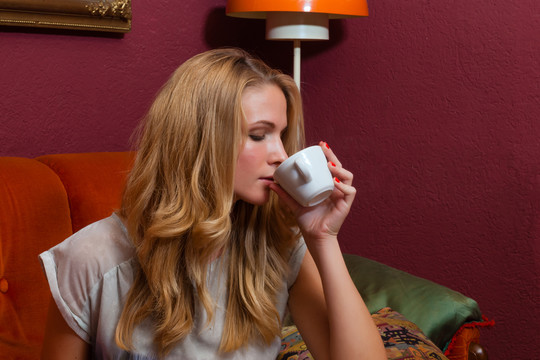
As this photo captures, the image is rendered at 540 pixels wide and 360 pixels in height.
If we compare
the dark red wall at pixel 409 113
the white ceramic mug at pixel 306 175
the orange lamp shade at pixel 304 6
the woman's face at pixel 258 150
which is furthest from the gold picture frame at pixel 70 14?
the white ceramic mug at pixel 306 175

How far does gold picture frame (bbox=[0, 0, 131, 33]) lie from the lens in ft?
6.35

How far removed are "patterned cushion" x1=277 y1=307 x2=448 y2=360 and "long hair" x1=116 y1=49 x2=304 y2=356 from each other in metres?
0.17

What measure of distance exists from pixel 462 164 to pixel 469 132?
0.11m

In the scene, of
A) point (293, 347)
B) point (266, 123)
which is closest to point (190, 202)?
point (266, 123)

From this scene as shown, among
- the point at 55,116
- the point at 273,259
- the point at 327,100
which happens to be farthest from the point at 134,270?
the point at 327,100

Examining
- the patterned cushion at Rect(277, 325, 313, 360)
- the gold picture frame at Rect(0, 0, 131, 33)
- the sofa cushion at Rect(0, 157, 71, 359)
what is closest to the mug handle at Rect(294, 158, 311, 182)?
the patterned cushion at Rect(277, 325, 313, 360)

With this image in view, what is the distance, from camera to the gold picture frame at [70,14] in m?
1.93

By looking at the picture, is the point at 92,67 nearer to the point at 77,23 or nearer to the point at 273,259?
the point at 77,23

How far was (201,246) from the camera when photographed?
1.14m

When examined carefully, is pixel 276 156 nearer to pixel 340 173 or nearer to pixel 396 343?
pixel 340 173

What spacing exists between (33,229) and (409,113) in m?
1.30

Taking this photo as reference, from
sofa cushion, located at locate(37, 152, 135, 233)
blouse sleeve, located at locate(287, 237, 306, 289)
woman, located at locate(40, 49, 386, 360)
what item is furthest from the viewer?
sofa cushion, located at locate(37, 152, 135, 233)

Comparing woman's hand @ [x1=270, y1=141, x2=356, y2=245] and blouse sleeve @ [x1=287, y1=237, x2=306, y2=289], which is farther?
blouse sleeve @ [x1=287, y1=237, x2=306, y2=289]

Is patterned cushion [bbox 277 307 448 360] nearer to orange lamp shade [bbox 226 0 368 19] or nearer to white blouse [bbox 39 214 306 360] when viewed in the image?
white blouse [bbox 39 214 306 360]
